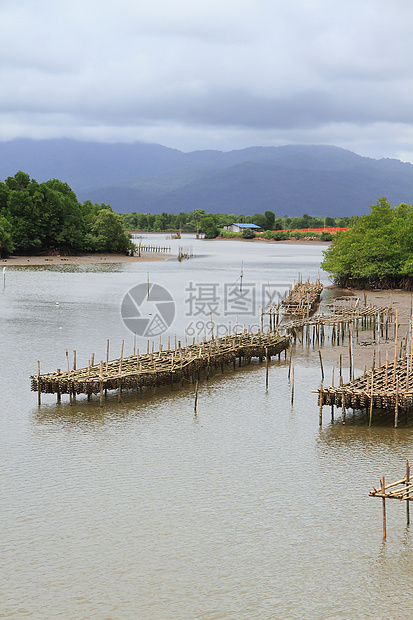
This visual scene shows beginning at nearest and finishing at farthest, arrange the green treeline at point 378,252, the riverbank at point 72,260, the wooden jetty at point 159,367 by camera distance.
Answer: the wooden jetty at point 159,367
the green treeline at point 378,252
the riverbank at point 72,260

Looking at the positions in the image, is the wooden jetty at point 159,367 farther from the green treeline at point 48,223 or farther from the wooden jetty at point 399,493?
the green treeline at point 48,223

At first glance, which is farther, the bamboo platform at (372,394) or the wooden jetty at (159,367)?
the wooden jetty at (159,367)

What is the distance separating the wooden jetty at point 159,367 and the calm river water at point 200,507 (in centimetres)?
86

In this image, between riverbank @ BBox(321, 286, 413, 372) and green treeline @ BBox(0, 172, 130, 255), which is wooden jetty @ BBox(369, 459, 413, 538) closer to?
riverbank @ BBox(321, 286, 413, 372)

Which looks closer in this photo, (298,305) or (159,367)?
(159,367)

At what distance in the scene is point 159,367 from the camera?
3300cm

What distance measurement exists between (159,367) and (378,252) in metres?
41.7

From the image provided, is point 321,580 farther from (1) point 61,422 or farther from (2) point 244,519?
(1) point 61,422

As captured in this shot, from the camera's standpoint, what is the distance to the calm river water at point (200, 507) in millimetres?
15680

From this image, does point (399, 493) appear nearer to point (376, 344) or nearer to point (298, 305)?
point (376, 344)

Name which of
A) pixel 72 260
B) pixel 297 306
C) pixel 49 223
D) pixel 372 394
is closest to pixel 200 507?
pixel 372 394

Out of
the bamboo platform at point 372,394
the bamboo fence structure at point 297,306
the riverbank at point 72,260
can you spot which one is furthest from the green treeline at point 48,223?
the bamboo platform at point 372,394

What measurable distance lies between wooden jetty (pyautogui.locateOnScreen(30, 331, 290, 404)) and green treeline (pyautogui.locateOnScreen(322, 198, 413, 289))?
2995 centimetres

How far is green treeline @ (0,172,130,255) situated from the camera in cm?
11275
